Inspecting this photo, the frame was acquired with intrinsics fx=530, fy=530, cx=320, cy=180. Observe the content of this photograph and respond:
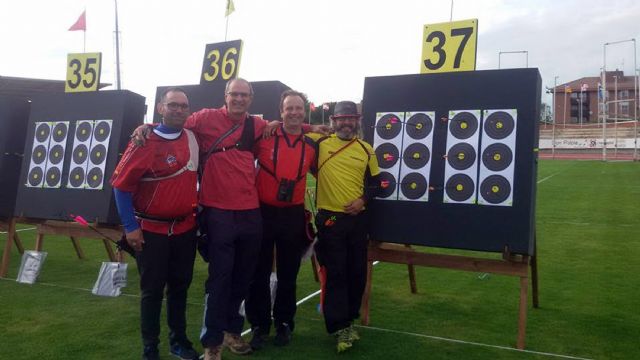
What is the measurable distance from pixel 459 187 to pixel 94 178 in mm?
3481

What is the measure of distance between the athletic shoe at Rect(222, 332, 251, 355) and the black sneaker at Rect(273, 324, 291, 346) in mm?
244

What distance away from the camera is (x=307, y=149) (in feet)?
12.3

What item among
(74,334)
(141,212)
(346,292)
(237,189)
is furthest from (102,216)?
(346,292)

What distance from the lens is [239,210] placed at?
3400 mm

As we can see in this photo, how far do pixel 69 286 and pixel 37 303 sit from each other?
606 millimetres

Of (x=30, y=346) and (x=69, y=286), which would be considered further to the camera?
(x=69, y=286)

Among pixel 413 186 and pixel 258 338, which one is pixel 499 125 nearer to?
pixel 413 186

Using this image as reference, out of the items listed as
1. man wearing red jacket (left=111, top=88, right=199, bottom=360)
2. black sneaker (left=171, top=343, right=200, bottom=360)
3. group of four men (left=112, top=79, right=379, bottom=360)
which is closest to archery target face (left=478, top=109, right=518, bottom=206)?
group of four men (left=112, top=79, right=379, bottom=360)

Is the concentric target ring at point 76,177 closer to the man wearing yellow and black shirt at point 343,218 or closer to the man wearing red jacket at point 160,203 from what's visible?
the man wearing red jacket at point 160,203

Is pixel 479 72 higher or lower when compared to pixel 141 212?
higher

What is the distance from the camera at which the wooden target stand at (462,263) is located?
3.80m

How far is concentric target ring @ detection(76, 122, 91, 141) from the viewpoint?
210 inches

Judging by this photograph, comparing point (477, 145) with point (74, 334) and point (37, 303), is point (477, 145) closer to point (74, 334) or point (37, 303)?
point (74, 334)

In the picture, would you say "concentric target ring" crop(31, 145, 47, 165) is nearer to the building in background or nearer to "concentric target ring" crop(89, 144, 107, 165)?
"concentric target ring" crop(89, 144, 107, 165)
